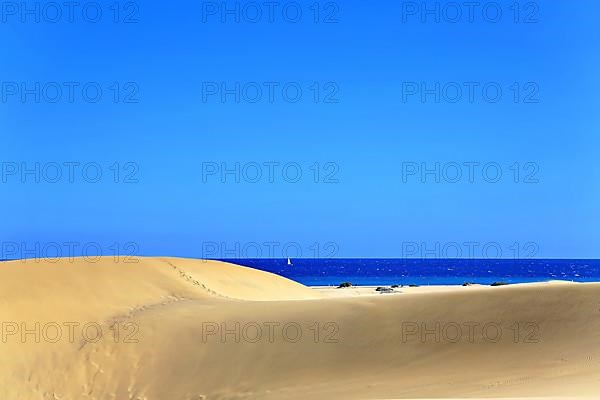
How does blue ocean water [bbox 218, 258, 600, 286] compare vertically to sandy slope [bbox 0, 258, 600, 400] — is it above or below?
above

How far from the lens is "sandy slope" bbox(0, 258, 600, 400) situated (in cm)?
1134

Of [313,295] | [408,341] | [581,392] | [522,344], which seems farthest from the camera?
[313,295]

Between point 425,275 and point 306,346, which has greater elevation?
point 425,275

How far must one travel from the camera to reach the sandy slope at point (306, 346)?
11.3m

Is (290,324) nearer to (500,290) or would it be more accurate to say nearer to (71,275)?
(500,290)

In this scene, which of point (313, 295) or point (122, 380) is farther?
point (313, 295)

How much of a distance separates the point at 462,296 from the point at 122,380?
24.6ft

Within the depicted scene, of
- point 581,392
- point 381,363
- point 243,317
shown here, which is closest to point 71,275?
point 243,317

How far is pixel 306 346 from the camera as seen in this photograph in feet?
45.6

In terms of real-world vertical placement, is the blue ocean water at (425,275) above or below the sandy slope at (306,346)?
above

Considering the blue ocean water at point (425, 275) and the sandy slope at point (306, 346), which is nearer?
the sandy slope at point (306, 346)

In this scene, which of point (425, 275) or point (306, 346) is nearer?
point (306, 346)

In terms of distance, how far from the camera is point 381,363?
12.6 meters

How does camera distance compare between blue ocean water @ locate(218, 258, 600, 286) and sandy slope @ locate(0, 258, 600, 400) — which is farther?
blue ocean water @ locate(218, 258, 600, 286)
